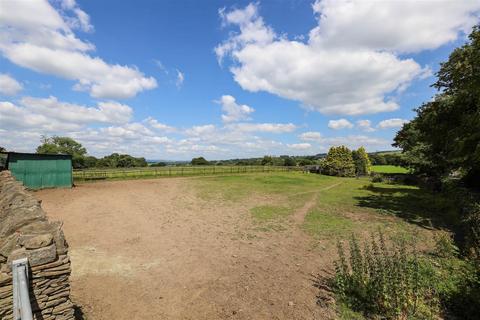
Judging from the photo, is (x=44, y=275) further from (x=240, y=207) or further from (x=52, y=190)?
(x=52, y=190)

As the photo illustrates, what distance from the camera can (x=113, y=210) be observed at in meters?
16.0

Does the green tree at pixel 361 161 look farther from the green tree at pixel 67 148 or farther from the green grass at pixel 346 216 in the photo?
the green tree at pixel 67 148

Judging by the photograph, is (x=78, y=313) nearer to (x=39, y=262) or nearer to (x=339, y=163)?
(x=39, y=262)

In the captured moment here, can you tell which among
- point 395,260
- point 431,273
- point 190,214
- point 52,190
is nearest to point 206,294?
point 395,260

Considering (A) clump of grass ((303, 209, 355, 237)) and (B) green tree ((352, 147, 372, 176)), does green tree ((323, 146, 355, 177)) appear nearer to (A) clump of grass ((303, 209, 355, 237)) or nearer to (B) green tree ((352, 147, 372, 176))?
(B) green tree ((352, 147, 372, 176))

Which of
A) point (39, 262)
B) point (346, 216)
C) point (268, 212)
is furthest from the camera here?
point (268, 212)

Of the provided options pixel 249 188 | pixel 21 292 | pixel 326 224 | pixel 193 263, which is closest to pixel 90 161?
pixel 249 188

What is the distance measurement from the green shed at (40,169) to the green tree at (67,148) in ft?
170

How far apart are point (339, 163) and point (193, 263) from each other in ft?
181

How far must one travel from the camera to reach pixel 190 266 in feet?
27.0

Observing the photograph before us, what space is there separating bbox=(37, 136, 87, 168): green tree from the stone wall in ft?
253

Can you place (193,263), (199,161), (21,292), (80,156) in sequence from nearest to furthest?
1. (21,292)
2. (193,263)
3. (80,156)
4. (199,161)

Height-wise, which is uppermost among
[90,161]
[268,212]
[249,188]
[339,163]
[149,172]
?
[90,161]

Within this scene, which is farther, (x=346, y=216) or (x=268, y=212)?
(x=268, y=212)
